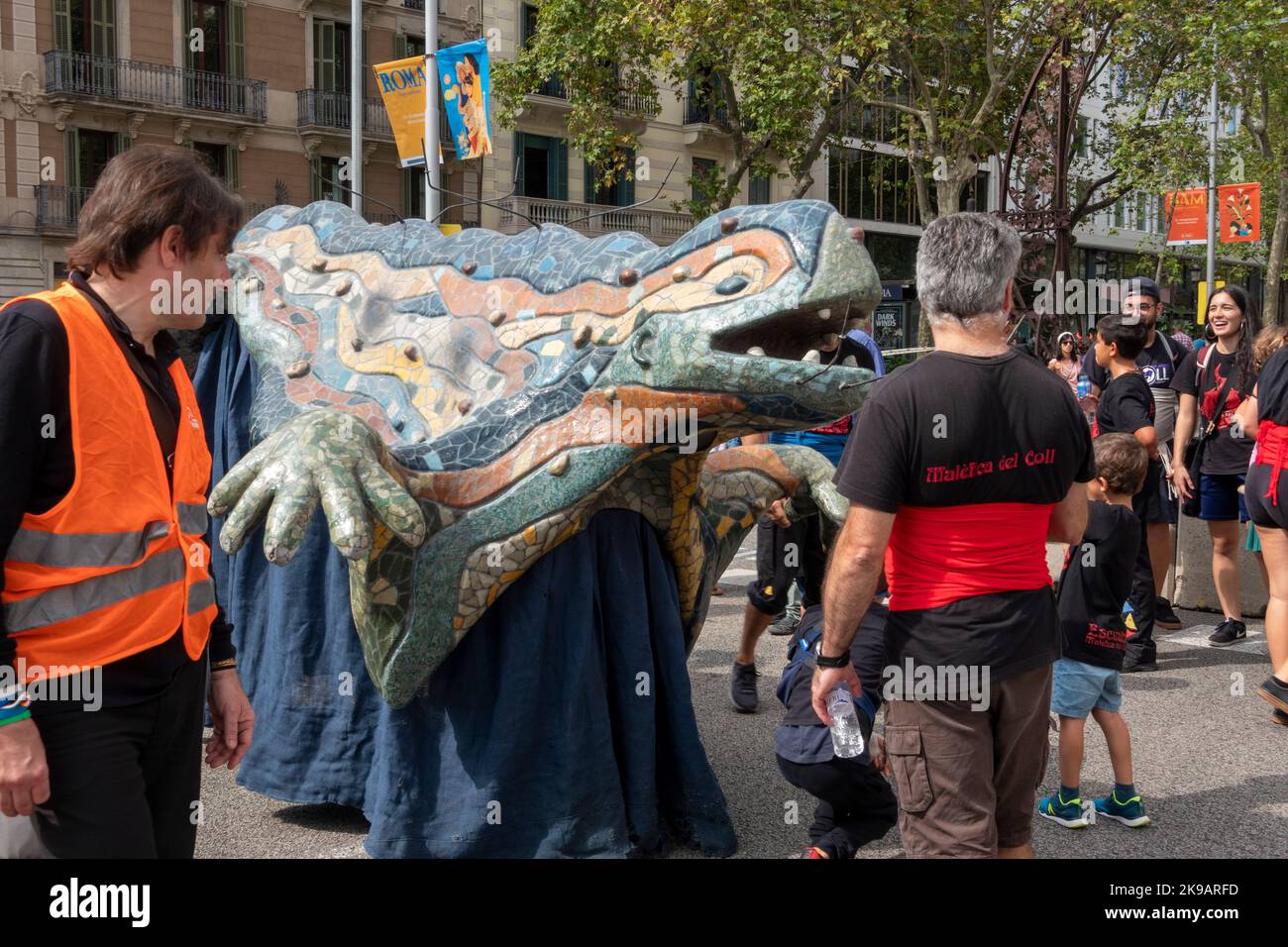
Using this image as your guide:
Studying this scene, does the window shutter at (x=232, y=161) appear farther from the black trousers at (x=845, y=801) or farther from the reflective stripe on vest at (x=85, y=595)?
the reflective stripe on vest at (x=85, y=595)

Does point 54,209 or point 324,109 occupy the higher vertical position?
point 324,109

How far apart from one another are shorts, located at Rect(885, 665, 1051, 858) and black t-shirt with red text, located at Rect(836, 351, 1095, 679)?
9 centimetres

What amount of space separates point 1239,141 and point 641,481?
23.6 meters

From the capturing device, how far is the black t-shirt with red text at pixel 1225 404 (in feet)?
21.2

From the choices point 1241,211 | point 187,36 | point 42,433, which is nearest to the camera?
point 42,433

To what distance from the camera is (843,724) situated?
2.90 metres

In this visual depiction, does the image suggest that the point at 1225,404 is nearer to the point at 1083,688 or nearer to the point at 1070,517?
the point at 1083,688

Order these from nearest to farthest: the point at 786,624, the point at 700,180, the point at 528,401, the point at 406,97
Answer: the point at 528,401
the point at 786,624
the point at 406,97
the point at 700,180

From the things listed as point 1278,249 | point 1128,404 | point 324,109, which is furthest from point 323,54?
point 1128,404

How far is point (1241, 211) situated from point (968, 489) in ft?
61.6

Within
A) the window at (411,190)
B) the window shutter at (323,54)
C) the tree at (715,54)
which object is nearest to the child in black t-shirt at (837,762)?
the tree at (715,54)

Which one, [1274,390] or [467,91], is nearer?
[1274,390]

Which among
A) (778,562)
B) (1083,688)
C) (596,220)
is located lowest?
(1083,688)
